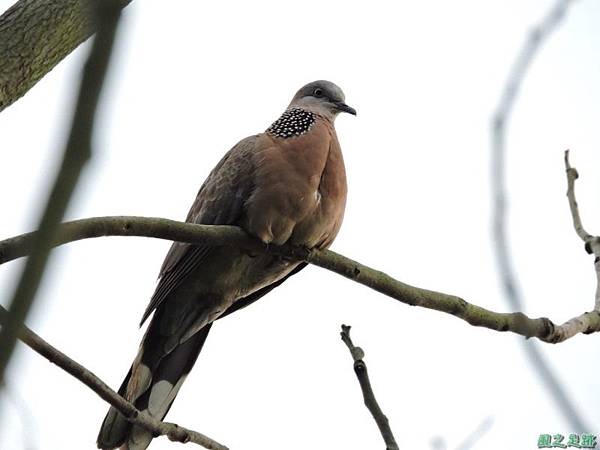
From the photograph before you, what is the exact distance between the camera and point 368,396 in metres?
2.72

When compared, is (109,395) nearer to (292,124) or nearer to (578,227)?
(578,227)

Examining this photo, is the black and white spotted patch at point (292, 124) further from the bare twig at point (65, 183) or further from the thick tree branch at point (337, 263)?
the bare twig at point (65, 183)

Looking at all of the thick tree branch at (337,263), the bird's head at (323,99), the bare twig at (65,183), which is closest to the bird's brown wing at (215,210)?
the thick tree branch at (337,263)

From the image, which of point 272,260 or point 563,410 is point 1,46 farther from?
point 563,410

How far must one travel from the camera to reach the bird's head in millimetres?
5633

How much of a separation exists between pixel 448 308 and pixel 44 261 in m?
2.61

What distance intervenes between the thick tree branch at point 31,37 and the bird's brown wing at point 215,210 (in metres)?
1.10

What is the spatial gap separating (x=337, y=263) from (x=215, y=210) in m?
1.06

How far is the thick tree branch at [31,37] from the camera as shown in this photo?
3832mm

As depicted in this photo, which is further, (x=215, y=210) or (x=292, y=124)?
(x=292, y=124)

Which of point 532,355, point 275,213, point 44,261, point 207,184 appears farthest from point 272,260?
point 44,261

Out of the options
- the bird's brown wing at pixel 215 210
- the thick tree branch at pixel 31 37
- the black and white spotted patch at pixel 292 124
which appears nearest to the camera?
the thick tree branch at pixel 31 37

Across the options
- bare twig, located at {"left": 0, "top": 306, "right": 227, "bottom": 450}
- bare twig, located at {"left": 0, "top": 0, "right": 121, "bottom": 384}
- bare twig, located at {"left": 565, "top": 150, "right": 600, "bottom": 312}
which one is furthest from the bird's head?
bare twig, located at {"left": 0, "top": 0, "right": 121, "bottom": 384}

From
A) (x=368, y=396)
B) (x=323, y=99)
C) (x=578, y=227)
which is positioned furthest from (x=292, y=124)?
(x=368, y=396)
